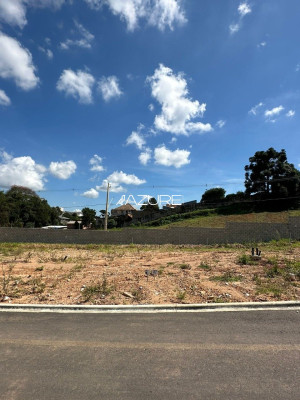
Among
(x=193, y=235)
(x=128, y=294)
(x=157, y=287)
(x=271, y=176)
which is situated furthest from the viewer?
(x=271, y=176)

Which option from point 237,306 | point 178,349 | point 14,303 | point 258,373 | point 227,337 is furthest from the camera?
point 14,303

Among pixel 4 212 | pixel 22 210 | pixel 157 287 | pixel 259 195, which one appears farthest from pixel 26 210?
pixel 157 287

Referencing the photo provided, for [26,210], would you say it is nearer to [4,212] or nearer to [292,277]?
[4,212]

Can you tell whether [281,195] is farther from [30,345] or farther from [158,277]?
[30,345]

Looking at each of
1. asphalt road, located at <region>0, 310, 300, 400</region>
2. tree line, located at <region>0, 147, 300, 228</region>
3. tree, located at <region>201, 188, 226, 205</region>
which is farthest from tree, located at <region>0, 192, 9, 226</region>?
asphalt road, located at <region>0, 310, 300, 400</region>

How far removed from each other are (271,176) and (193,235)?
3202cm

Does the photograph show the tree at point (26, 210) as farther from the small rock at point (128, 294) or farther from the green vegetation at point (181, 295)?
the green vegetation at point (181, 295)

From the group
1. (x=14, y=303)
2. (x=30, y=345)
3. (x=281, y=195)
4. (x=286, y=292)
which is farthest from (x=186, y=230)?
(x=281, y=195)

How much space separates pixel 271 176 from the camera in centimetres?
4859

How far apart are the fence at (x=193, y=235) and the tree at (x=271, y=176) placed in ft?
76.4

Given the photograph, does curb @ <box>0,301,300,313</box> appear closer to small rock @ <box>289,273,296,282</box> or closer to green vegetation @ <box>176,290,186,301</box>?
green vegetation @ <box>176,290,186,301</box>

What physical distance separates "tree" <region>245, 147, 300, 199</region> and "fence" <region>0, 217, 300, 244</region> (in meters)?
23.3

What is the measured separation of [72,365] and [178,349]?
156 centimetres

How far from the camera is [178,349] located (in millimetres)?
3812
